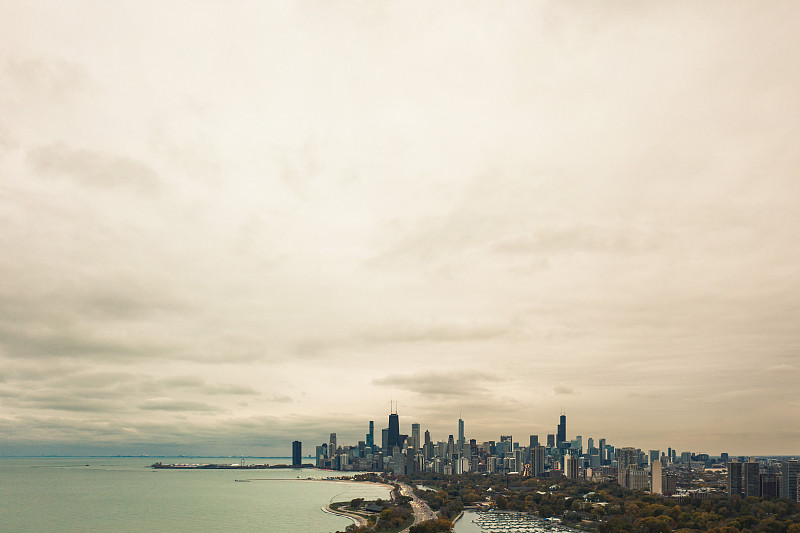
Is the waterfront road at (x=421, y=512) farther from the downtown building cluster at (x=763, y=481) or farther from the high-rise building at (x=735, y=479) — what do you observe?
the high-rise building at (x=735, y=479)

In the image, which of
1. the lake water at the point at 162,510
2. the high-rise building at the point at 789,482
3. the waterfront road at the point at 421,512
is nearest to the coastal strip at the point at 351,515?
the lake water at the point at 162,510

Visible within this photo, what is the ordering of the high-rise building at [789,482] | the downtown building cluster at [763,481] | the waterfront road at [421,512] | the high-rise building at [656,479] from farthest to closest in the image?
1. the high-rise building at [656,479]
2. the high-rise building at [789,482]
3. the downtown building cluster at [763,481]
4. the waterfront road at [421,512]

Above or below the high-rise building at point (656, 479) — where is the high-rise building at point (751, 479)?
above

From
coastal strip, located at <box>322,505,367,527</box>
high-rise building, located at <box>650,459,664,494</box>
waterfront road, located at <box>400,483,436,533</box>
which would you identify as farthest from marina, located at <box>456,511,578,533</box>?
high-rise building, located at <box>650,459,664,494</box>

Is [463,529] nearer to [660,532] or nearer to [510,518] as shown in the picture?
[510,518]

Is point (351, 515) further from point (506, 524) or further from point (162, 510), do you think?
point (162, 510)

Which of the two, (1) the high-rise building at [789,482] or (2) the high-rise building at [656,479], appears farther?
(2) the high-rise building at [656,479]
